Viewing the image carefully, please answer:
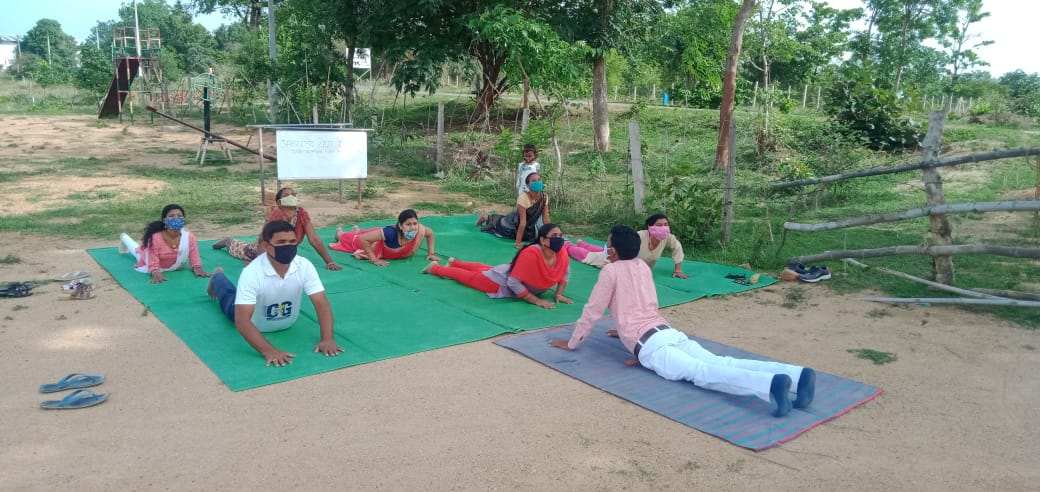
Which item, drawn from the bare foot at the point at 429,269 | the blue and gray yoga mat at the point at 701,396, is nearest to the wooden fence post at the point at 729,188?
the blue and gray yoga mat at the point at 701,396

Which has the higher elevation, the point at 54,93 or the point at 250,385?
the point at 54,93

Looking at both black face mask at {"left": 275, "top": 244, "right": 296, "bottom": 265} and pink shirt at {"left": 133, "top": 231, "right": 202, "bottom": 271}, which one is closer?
black face mask at {"left": 275, "top": 244, "right": 296, "bottom": 265}

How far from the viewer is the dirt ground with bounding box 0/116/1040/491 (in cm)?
383

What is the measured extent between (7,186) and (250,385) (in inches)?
428

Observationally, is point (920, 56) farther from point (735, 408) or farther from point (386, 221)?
point (735, 408)

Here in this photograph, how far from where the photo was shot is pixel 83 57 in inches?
1265

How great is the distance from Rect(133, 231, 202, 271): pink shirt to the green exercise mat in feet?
0.55

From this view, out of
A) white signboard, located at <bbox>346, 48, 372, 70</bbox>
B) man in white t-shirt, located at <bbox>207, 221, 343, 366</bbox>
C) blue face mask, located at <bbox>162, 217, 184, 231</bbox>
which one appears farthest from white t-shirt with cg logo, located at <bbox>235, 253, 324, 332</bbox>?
white signboard, located at <bbox>346, 48, 372, 70</bbox>

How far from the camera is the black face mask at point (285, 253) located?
17.4 feet

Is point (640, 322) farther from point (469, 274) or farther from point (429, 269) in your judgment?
point (429, 269)

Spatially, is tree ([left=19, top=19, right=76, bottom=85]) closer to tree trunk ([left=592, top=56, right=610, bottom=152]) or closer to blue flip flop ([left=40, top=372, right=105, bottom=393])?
tree trunk ([left=592, top=56, right=610, bottom=152])

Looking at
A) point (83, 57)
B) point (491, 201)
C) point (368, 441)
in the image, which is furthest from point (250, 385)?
point (83, 57)

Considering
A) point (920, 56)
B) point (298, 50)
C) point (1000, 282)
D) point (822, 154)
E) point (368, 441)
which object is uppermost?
point (920, 56)

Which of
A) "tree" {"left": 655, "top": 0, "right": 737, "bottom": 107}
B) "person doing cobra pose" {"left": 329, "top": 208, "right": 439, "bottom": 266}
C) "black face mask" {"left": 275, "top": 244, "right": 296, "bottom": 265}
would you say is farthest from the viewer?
"tree" {"left": 655, "top": 0, "right": 737, "bottom": 107}
